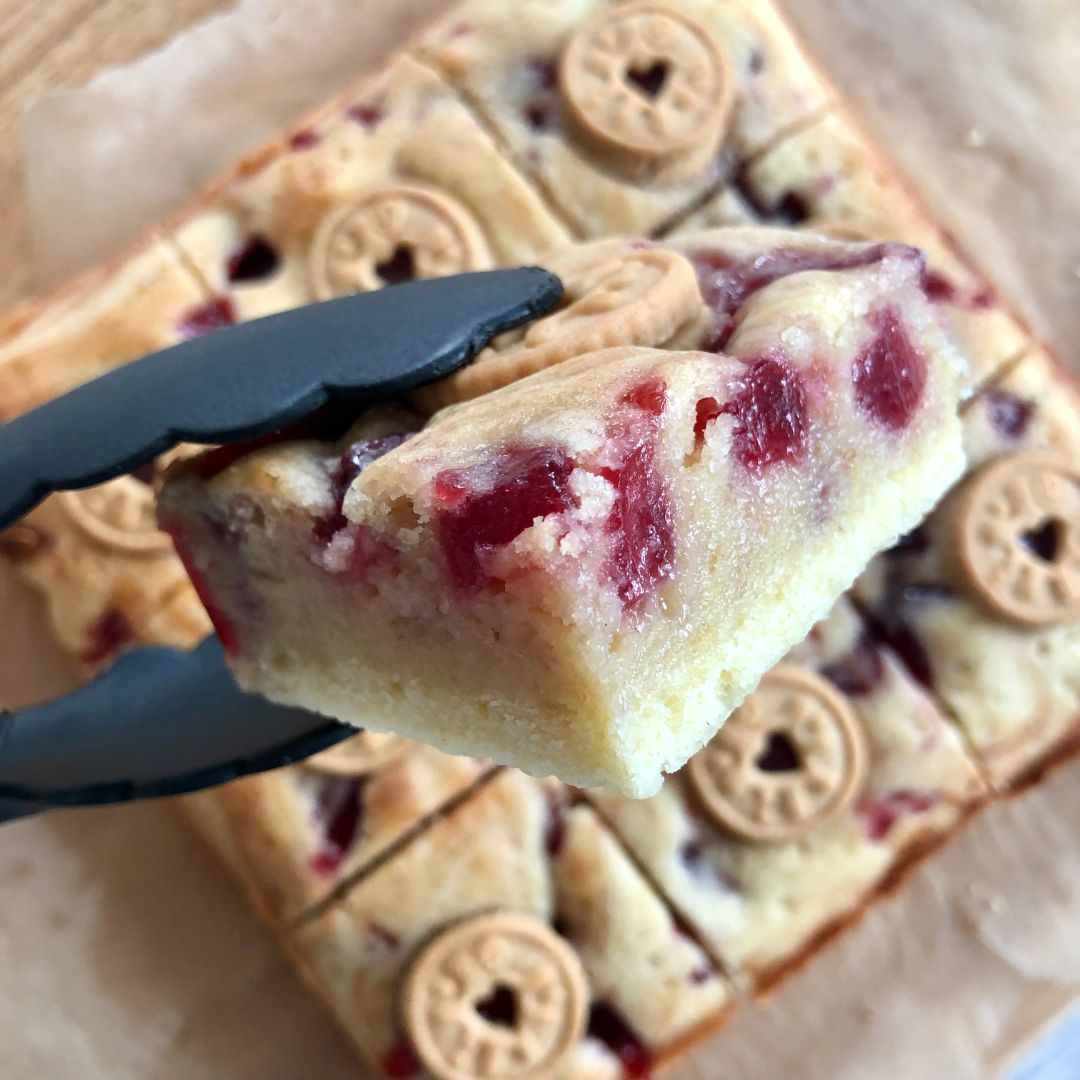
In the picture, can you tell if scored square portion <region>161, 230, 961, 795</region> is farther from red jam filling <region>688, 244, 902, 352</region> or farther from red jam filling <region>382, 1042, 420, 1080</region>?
red jam filling <region>382, 1042, 420, 1080</region>

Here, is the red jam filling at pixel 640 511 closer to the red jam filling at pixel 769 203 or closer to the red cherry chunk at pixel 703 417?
the red cherry chunk at pixel 703 417

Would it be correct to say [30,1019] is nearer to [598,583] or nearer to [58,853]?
[58,853]

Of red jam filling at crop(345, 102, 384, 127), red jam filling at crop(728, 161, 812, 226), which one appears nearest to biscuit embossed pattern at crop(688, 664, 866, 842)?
red jam filling at crop(728, 161, 812, 226)

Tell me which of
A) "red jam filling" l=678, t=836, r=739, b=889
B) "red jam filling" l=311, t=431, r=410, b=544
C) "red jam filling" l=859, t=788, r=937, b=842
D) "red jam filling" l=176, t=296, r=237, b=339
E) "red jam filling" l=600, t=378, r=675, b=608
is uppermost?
"red jam filling" l=176, t=296, r=237, b=339

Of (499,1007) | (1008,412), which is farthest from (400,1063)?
(1008,412)

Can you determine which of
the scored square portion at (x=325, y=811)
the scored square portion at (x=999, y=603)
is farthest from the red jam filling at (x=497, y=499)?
the scored square portion at (x=999, y=603)

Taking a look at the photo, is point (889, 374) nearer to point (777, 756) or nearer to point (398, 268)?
point (777, 756)

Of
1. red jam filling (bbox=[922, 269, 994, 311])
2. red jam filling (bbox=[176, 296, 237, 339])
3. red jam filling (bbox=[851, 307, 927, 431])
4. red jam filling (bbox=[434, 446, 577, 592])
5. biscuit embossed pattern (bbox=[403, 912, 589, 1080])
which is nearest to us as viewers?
red jam filling (bbox=[434, 446, 577, 592])
